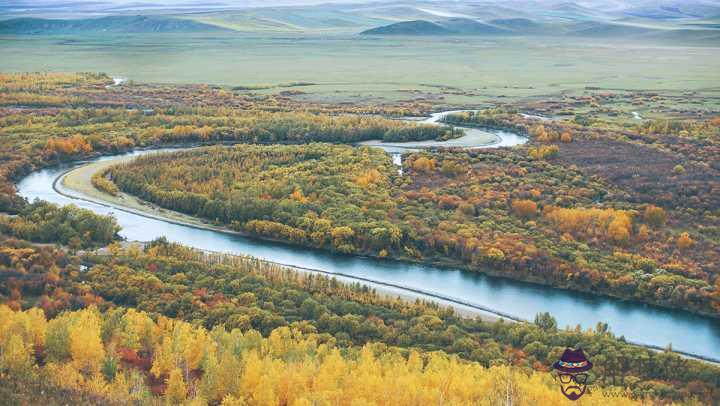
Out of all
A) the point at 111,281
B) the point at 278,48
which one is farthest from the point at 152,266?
the point at 278,48

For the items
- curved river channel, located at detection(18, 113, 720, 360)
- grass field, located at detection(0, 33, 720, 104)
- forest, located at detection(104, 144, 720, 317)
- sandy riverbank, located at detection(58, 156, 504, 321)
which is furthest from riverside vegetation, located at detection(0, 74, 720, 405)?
grass field, located at detection(0, 33, 720, 104)

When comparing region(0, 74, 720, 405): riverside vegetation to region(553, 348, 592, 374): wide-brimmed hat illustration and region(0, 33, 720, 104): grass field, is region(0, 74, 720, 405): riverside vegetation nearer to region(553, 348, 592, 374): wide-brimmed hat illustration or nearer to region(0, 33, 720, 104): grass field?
region(553, 348, 592, 374): wide-brimmed hat illustration

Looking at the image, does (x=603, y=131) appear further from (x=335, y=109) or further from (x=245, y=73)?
(x=245, y=73)

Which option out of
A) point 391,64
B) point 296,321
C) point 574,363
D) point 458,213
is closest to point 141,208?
point 458,213

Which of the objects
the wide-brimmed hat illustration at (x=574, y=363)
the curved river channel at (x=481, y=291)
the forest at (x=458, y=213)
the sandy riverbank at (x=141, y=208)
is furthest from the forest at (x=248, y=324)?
the wide-brimmed hat illustration at (x=574, y=363)

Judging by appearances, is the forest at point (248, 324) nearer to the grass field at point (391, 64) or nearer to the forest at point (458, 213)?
the forest at point (458, 213)

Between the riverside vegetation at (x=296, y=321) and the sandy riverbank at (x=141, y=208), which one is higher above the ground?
the riverside vegetation at (x=296, y=321)

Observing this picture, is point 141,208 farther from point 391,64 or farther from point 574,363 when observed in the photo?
point 391,64
